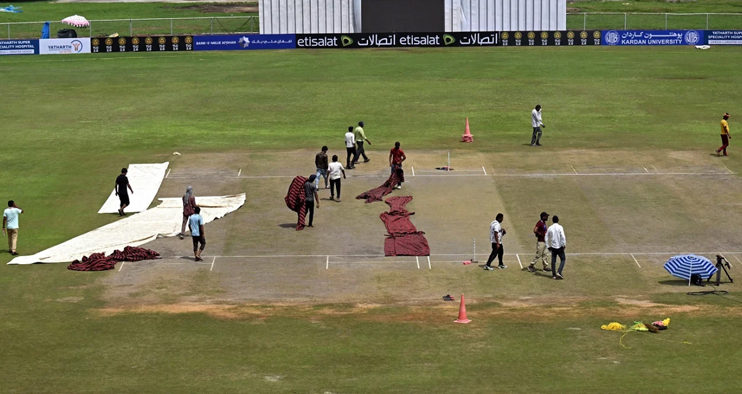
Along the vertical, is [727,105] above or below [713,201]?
above

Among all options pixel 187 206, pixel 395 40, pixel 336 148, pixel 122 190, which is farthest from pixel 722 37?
pixel 187 206

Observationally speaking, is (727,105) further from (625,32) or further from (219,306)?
(219,306)

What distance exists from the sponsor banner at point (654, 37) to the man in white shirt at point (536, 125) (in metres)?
38.8

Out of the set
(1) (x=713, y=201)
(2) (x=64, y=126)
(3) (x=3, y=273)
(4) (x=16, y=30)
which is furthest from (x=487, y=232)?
(4) (x=16, y=30)

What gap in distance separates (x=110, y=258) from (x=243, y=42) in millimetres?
54534

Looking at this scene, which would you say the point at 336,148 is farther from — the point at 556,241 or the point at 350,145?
the point at 556,241

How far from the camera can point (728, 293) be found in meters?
30.7

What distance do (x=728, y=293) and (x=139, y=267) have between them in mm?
17407

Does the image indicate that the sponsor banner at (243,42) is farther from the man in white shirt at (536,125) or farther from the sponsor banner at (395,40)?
the man in white shirt at (536,125)

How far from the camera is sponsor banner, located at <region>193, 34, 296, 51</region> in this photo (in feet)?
282

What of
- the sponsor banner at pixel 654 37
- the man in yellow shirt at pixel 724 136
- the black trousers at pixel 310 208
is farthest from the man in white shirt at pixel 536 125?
the sponsor banner at pixel 654 37

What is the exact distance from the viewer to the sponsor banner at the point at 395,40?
8556cm

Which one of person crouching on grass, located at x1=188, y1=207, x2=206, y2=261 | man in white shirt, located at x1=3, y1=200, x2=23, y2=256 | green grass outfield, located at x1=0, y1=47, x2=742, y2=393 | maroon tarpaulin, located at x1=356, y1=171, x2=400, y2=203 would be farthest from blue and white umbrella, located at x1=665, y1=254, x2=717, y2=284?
man in white shirt, located at x1=3, y1=200, x2=23, y2=256

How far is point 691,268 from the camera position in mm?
31047
